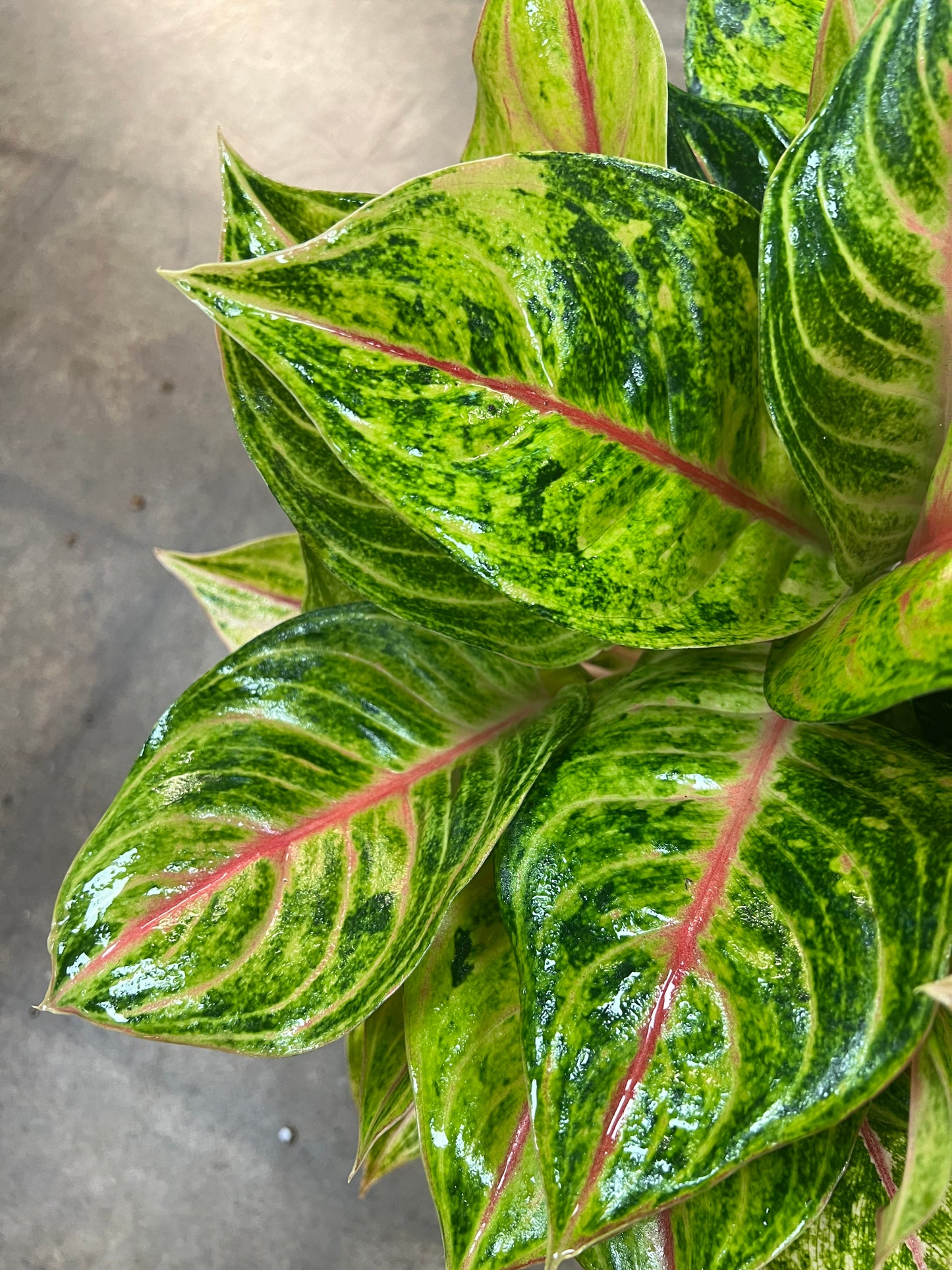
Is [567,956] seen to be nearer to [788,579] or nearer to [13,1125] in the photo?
[788,579]

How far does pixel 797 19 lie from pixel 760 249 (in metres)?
0.33

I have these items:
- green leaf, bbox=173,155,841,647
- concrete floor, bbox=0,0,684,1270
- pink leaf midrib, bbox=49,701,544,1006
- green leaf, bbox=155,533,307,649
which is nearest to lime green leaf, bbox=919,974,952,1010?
green leaf, bbox=173,155,841,647

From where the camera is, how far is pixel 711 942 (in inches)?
15.8

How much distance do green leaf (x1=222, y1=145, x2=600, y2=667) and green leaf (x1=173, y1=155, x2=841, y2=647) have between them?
0.10 m

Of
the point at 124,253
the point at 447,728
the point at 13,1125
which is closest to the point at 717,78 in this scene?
the point at 447,728

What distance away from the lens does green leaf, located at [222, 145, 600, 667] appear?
0.49 metres

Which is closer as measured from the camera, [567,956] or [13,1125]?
[567,956]

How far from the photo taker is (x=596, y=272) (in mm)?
384

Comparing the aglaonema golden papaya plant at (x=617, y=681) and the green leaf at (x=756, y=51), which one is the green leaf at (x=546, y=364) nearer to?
the aglaonema golden papaya plant at (x=617, y=681)

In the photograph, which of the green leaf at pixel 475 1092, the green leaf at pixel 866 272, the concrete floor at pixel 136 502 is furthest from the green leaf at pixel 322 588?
the concrete floor at pixel 136 502

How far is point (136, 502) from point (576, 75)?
1225 millimetres

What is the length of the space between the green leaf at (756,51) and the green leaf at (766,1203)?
542mm

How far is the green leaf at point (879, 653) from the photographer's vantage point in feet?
1.04

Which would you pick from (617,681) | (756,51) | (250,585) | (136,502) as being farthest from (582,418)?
(136,502)
